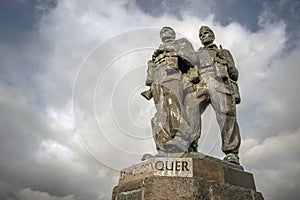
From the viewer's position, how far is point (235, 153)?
723 cm

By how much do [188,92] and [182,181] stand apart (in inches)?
101

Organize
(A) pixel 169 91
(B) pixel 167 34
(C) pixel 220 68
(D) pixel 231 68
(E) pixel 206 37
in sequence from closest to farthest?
(A) pixel 169 91 < (C) pixel 220 68 < (B) pixel 167 34 < (D) pixel 231 68 < (E) pixel 206 37

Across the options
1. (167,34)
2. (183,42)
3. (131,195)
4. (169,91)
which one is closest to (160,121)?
(169,91)

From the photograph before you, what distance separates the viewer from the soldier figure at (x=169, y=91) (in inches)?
250

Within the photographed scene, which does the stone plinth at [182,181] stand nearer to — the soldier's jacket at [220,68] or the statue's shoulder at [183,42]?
the soldier's jacket at [220,68]

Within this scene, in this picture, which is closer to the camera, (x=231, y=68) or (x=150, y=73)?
(x=150, y=73)

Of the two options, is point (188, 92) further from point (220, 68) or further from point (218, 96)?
point (220, 68)

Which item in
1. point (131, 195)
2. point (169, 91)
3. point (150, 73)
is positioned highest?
point (150, 73)

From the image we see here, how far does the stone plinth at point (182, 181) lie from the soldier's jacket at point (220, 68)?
210 cm

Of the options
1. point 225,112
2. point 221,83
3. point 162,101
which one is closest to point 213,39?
point 221,83

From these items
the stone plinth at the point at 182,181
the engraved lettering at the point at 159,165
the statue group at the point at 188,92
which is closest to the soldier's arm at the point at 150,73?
the statue group at the point at 188,92

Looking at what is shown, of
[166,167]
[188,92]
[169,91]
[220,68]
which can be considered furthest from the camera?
[220,68]

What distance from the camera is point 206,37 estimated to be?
27.5 ft

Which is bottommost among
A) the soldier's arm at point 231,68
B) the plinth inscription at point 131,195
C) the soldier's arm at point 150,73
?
the plinth inscription at point 131,195
